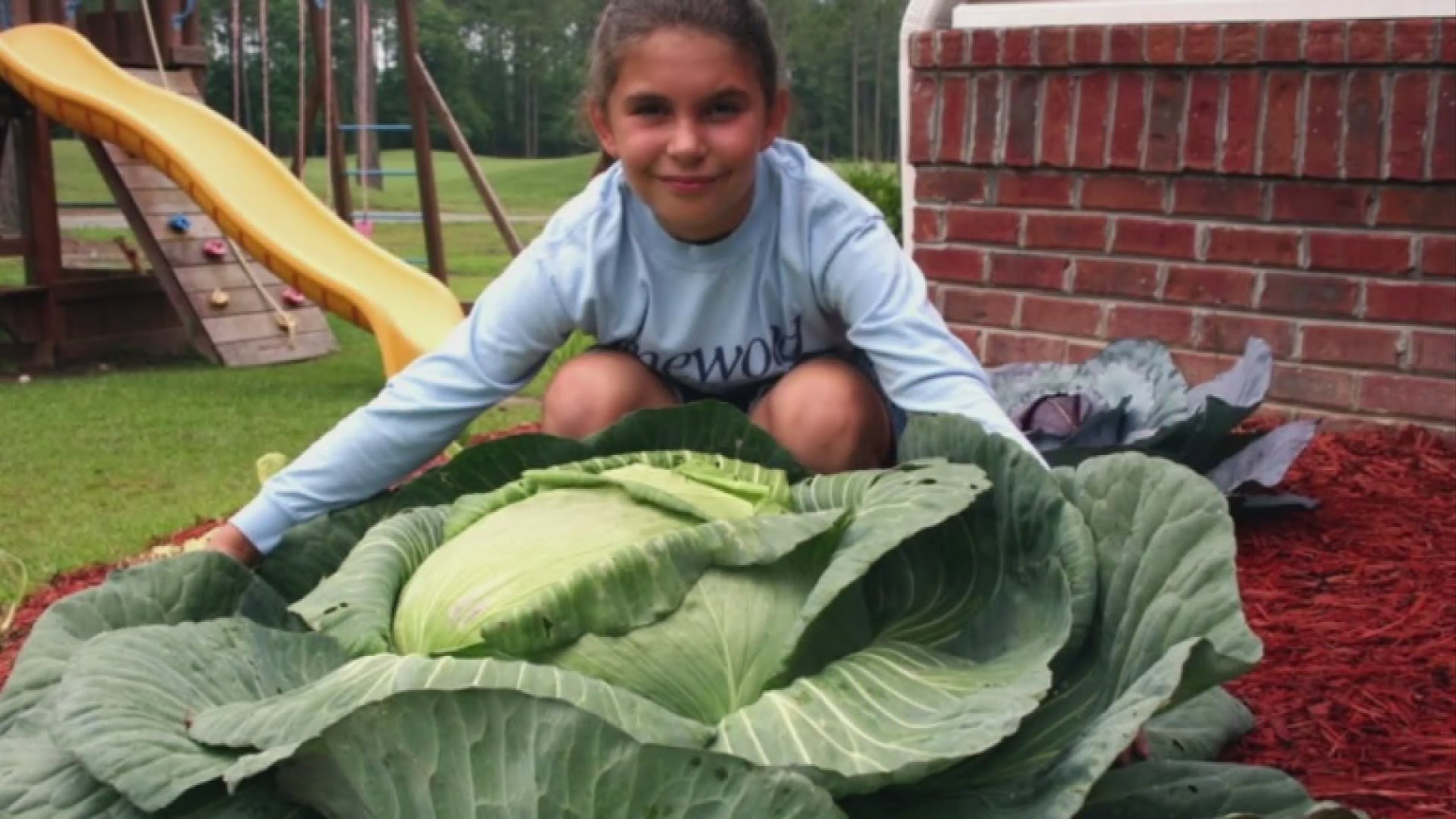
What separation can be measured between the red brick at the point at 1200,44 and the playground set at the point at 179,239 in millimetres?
4485

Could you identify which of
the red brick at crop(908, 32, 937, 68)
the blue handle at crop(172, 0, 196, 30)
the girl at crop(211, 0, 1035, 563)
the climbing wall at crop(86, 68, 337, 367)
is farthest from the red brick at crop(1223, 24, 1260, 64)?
the blue handle at crop(172, 0, 196, 30)

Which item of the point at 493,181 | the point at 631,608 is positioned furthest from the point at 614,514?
the point at 493,181

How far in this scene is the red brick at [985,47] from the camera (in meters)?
4.79

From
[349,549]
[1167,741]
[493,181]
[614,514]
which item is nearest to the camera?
[614,514]

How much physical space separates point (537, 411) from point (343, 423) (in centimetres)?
504

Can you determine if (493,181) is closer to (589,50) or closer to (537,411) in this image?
(537,411)

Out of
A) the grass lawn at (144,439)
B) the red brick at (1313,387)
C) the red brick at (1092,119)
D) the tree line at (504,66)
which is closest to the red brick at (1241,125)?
the red brick at (1092,119)

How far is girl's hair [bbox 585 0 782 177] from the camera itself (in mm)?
2336

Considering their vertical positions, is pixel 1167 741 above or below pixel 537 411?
above

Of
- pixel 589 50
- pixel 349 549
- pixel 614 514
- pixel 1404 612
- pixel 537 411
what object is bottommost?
pixel 537 411

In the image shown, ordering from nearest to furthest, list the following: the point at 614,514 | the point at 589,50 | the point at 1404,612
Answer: the point at 614,514 < the point at 589,50 < the point at 1404,612

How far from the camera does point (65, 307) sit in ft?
30.3

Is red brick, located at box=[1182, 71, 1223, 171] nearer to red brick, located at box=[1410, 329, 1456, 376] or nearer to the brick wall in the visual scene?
the brick wall

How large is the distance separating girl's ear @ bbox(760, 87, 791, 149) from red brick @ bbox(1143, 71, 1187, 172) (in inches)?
86.0
